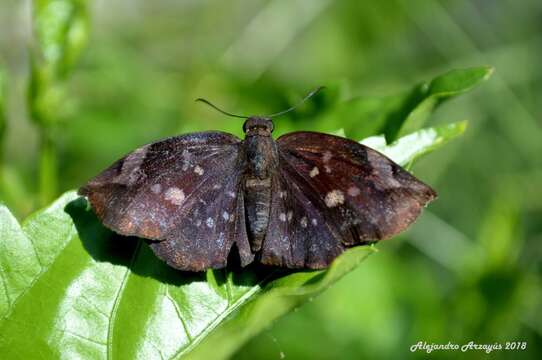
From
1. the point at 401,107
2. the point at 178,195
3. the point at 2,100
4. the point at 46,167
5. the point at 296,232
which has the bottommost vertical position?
the point at 296,232

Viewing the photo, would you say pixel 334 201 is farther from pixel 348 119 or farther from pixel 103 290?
pixel 103 290

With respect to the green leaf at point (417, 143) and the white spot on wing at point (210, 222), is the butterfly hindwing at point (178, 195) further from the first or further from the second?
the green leaf at point (417, 143)

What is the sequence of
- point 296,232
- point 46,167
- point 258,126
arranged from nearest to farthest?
point 296,232
point 258,126
point 46,167

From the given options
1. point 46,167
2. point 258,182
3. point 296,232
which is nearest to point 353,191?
point 296,232

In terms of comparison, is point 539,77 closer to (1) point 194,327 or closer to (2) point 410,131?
(2) point 410,131

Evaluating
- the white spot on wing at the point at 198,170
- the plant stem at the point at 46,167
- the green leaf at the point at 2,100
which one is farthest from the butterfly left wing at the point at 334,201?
the green leaf at the point at 2,100

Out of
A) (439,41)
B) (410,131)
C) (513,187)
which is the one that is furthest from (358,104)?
(439,41)
